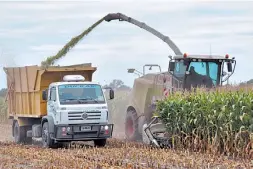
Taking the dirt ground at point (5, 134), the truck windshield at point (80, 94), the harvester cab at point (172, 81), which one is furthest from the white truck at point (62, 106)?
the dirt ground at point (5, 134)

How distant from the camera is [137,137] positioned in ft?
70.7

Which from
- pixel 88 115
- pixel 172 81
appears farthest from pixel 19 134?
pixel 172 81

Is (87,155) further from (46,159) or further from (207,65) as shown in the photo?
(207,65)

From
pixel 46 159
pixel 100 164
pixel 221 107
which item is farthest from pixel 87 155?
pixel 221 107

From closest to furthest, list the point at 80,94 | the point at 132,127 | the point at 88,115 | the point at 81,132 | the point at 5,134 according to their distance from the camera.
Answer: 1. the point at 81,132
2. the point at 88,115
3. the point at 80,94
4. the point at 132,127
5. the point at 5,134

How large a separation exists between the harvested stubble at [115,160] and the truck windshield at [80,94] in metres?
2.49

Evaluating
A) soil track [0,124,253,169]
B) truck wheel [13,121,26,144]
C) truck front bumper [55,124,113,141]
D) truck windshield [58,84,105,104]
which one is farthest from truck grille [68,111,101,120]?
truck wheel [13,121,26,144]

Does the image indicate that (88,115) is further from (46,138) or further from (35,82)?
(35,82)

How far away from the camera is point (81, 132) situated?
709 inches

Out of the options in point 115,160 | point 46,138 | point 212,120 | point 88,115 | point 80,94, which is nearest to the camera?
point 115,160

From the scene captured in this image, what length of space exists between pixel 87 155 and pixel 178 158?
2569 mm

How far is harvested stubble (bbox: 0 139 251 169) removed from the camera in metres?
12.7

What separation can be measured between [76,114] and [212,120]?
4.32m

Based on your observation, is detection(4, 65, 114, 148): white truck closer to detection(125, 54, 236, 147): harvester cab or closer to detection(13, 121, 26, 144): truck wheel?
detection(13, 121, 26, 144): truck wheel
